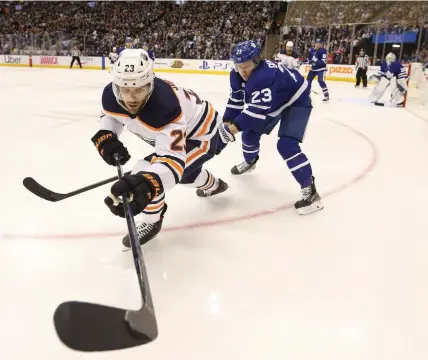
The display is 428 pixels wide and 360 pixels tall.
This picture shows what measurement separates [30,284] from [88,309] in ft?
2.51

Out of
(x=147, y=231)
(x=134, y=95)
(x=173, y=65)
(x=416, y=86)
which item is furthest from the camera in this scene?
(x=173, y=65)

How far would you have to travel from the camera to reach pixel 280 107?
2686 millimetres

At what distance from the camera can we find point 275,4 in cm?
1811

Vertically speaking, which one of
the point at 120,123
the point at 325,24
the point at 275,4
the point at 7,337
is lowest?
the point at 7,337

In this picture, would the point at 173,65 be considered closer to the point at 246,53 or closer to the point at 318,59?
the point at 318,59

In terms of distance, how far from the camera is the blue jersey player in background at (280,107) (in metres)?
2.46

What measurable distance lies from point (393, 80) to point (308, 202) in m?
5.95

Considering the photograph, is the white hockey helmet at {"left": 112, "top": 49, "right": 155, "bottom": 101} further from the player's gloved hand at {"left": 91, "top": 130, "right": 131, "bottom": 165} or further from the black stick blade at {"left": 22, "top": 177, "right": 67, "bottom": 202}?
the black stick blade at {"left": 22, "top": 177, "right": 67, "bottom": 202}

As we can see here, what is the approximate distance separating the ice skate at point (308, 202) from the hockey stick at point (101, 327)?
62.5 inches

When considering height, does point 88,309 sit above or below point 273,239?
above

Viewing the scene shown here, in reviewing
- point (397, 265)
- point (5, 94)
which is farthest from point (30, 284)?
point (5, 94)

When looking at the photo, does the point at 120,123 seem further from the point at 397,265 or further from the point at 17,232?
the point at 397,265

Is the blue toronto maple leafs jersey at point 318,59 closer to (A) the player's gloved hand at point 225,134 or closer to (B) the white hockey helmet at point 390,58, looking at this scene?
(B) the white hockey helmet at point 390,58

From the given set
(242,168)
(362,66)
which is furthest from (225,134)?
→ (362,66)
